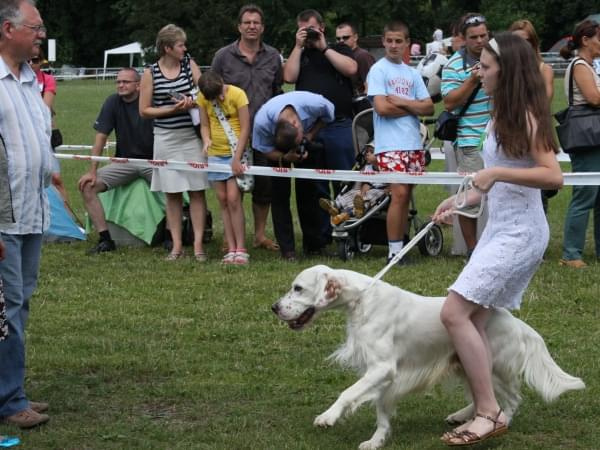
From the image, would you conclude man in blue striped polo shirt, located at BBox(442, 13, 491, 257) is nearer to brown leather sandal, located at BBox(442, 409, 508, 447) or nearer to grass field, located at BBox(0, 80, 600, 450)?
grass field, located at BBox(0, 80, 600, 450)

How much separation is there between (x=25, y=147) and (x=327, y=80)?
547cm

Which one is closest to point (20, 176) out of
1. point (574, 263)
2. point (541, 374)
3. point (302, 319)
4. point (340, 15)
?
point (302, 319)

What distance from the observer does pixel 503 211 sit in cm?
512

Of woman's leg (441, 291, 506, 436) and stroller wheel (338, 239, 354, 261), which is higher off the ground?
woman's leg (441, 291, 506, 436)

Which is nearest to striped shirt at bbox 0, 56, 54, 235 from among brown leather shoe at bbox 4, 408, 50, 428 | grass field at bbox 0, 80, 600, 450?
brown leather shoe at bbox 4, 408, 50, 428

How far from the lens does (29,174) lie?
5.49 m

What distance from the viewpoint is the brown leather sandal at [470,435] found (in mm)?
5074

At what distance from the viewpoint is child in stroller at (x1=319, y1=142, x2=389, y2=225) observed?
33.5 ft

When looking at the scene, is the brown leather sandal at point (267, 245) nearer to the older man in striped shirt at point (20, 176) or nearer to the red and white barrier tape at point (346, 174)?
A: the red and white barrier tape at point (346, 174)

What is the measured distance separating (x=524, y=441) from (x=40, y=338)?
141 inches

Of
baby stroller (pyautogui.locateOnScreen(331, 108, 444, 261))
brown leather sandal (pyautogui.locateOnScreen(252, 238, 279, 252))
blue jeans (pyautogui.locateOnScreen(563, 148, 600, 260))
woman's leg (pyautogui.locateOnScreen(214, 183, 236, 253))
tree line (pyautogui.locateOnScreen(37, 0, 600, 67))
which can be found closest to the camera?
blue jeans (pyautogui.locateOnScreen(563, 148, 600, 260))

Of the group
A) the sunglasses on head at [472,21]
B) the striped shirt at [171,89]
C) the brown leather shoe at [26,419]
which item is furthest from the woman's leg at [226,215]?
the brown leather shoe at [26,419]

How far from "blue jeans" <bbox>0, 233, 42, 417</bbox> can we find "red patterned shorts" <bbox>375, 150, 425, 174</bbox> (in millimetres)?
4507

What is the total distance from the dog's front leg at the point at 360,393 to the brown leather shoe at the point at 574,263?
15.7 feet
